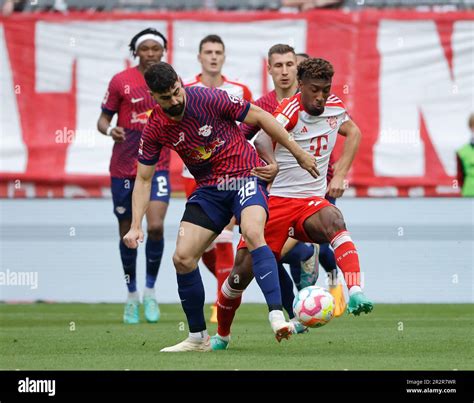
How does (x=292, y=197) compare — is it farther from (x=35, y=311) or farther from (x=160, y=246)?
(x=35, y=311)

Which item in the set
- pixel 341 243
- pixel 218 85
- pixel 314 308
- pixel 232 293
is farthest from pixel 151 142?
pixel 218 85

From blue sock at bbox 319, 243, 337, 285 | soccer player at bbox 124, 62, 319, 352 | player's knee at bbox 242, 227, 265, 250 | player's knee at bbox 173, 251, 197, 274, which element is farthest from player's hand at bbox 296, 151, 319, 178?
blue sock at bbox 319, 243, 337, 285

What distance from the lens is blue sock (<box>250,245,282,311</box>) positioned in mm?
8203

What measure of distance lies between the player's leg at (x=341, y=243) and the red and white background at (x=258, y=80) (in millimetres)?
7176

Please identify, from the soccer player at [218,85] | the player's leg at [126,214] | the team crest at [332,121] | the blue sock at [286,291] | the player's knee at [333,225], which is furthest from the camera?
the player's leg at [126,214]

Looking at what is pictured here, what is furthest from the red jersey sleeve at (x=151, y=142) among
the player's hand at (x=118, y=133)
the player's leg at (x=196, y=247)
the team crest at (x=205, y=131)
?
the player's hand at (x=118, y=133)

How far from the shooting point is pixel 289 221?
30.1 ft

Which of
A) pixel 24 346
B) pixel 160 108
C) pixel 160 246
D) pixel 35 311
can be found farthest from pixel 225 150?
pixel 35 311

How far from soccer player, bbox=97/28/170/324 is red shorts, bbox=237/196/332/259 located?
2.99 m

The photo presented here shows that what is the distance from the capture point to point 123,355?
8.35m

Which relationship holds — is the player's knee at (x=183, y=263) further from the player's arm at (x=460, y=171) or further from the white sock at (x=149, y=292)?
the player's arm at (x=460, y=171)

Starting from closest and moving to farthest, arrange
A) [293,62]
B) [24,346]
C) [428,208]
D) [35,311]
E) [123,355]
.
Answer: [123,355] < [24,346] < [293,62] < [35,311] < [428,208]

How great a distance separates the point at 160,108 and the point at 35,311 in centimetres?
577

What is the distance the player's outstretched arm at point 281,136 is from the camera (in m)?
8.47
